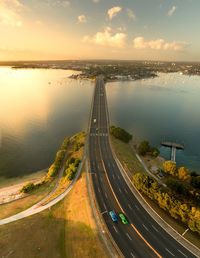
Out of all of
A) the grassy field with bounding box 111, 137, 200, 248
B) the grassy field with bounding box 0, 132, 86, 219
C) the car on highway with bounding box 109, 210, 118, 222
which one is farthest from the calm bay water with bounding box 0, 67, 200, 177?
the car on highway with bounding box 109, 210, 118, 222

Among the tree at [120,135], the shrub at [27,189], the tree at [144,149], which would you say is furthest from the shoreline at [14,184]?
the tree at [144,149]

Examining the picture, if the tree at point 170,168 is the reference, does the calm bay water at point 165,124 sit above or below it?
below

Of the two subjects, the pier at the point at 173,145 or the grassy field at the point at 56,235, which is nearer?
the grassy field at the point at 56,235

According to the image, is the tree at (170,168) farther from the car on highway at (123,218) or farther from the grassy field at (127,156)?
the car on highway at (123,218)

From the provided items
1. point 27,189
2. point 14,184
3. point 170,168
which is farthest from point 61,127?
point 170,168

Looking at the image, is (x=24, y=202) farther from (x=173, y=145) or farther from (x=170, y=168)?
(x=173, y=145)

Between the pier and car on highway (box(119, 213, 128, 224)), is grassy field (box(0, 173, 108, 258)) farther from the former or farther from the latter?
the pier
